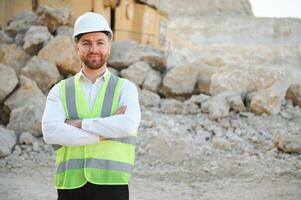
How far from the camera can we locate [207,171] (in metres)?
6.26

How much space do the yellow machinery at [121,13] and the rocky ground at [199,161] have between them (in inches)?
203

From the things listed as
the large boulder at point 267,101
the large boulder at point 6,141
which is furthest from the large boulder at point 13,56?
the large boulder at point 267,101

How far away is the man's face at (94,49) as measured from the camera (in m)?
2.53

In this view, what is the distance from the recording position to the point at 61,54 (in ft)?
29.1

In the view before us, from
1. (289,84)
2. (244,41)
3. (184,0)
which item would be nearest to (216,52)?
→ (244,41)

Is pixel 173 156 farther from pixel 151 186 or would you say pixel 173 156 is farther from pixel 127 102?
pixel 127 102

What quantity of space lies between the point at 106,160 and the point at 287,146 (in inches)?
193

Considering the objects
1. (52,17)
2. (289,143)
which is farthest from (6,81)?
(289,143)

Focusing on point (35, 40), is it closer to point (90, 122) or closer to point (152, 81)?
point (152, 81)

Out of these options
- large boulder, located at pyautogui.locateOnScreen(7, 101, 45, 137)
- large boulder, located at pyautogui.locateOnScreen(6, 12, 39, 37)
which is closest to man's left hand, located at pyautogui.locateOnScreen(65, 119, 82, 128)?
large boulder, located at pyautogui.locateOnScreen(7, 101, 45, 137)

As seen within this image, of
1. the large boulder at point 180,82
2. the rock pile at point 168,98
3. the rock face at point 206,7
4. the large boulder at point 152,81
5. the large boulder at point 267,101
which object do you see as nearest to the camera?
the rock pile at point 168,98

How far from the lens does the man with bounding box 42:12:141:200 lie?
239cm

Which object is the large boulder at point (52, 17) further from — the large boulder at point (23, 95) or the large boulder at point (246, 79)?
Result: the large boulder at point (246, 79)

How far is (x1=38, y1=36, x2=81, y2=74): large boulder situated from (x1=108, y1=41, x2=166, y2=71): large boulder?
1342 mm
